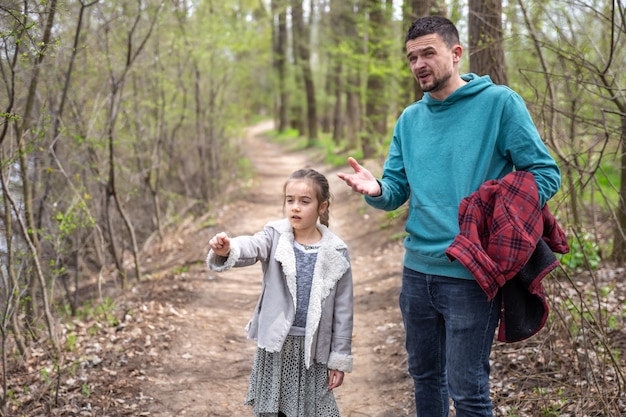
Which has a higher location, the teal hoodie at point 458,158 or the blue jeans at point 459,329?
the teal hoodie at point 458,158

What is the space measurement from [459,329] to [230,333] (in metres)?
4.04

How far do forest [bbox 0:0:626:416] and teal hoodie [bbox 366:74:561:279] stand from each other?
1.21 m

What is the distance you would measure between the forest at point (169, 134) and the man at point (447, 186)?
119 centimetres

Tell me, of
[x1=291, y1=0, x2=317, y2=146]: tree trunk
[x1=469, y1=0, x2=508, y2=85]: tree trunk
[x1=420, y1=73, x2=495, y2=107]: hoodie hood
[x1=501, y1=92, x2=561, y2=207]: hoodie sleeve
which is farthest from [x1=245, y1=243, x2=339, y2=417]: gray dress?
[x1=291, y1=0, x2=317, y2=146]: tree trunk

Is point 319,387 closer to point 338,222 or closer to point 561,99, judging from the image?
point 561,99

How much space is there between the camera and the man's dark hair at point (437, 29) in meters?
2.76

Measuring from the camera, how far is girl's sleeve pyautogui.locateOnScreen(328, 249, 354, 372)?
316 centimetres

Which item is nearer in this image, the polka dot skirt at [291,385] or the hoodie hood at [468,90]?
the hoodie hood at [468,90]

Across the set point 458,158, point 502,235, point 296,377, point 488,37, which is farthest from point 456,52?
point 488,37

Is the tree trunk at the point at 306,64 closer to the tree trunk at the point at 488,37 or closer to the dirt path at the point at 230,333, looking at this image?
the dirt path at the point at 230,333

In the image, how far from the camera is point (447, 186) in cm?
279

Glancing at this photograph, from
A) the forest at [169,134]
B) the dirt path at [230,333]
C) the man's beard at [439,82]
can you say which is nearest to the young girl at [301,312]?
the man's beard at [439,82]

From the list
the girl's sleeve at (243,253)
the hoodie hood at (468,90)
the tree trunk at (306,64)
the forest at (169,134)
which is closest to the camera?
the hoodie hood at (468,90)

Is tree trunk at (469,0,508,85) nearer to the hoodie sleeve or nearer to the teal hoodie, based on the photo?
the teal hoodie
